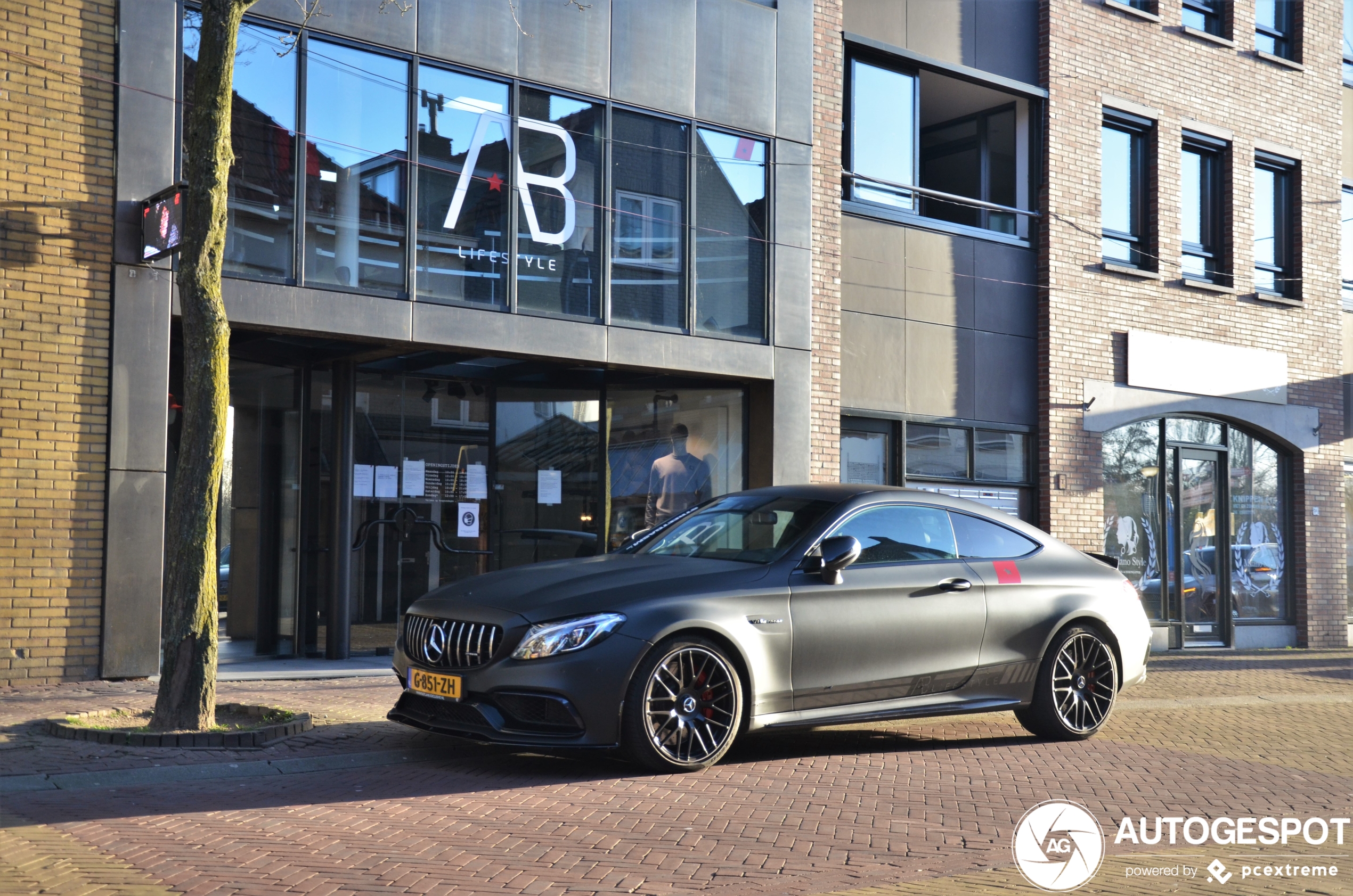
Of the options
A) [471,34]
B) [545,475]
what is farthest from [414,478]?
[471,34]

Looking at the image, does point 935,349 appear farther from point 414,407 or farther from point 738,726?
point 738,726

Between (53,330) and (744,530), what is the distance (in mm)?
5513

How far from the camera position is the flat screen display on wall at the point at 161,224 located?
9711mm

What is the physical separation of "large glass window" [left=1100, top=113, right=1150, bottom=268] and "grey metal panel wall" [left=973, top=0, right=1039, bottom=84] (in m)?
1.59

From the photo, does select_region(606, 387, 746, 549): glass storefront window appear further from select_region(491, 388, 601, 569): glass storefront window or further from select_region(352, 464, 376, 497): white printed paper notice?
select_region(352, 464, 376, 497): white printed paper notice

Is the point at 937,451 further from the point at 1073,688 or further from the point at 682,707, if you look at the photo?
the point at 682,707

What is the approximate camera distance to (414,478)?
13.0m

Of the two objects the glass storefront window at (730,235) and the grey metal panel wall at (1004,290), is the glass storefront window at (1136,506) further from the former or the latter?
the glass storefront window at (730,235)

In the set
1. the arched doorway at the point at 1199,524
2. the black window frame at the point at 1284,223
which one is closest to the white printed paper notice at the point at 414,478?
the arched doorway at the point at 1199,524

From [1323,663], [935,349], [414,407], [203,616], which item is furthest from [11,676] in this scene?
[1323,663]

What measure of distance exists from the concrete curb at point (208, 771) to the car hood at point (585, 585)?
80 cm

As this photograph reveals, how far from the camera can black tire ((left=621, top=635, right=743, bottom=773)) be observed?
670cm

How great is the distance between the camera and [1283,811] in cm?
657

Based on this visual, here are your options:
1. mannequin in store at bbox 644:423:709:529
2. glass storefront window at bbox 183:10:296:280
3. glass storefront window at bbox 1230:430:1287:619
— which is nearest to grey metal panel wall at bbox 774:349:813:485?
mannequin in store at bbox 644:423:709:529
